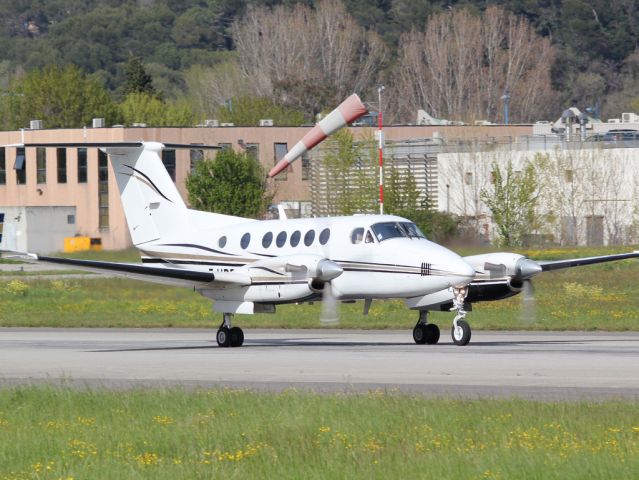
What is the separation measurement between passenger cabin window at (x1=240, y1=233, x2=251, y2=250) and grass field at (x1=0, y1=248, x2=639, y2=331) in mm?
7694

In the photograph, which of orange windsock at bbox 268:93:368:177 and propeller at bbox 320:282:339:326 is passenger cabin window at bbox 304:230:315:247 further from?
orange windsock at bbox 268:93:368:177

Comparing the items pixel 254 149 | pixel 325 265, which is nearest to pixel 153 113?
pixel 254 149

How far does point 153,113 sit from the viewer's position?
424ft

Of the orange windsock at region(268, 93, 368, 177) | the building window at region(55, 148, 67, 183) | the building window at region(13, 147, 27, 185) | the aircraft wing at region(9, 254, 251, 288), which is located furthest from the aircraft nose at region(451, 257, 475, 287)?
the building window at region(13, 147, 27, 185)

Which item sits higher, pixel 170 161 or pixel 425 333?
pixel 170 161

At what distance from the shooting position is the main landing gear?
2969cm

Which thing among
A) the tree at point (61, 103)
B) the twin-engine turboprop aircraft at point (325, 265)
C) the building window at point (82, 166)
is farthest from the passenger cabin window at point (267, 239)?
the tree at point (61, 103)

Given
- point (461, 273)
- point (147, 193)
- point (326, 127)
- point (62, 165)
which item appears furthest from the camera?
point (62, 165)

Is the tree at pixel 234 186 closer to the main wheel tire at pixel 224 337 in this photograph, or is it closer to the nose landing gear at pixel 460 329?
the main wheel tire at pixel 224 337

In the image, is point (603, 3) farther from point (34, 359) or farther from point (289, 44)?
point (34, 359)

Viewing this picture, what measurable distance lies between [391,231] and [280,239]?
263 centimetres

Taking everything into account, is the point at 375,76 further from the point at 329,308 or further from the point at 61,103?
the point at 329,308

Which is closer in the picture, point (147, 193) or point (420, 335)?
point (420, 335)

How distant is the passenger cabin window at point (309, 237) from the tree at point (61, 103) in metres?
101
